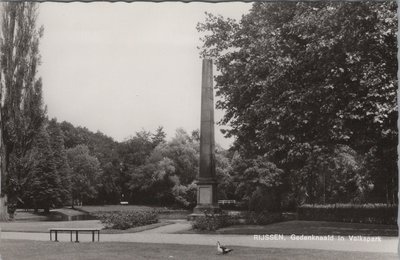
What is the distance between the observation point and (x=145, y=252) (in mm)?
11312

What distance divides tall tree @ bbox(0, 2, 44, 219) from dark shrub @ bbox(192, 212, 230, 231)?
6.42 metres

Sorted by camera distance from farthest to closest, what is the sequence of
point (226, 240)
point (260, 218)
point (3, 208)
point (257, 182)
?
point (257, 182), point (260, 218), point (226, 240), point (3, 208)

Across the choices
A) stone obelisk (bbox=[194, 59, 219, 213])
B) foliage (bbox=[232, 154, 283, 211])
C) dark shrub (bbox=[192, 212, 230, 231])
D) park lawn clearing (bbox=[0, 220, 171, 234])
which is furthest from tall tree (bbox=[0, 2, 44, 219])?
foliage (bbox=[232, 154, 283, 211])

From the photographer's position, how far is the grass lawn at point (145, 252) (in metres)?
10.3

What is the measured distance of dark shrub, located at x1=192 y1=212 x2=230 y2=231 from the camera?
16.0m

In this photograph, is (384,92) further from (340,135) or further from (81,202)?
(81,202)

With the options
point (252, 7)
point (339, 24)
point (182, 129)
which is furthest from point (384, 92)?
point (182, 129)

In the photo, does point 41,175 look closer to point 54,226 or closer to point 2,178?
point 2,178

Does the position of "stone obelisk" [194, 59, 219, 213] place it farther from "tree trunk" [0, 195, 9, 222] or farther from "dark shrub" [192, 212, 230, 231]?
"tree trunk" [0, 195, 9, 222]

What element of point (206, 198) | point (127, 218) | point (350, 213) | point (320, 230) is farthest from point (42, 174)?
point (350, 213)

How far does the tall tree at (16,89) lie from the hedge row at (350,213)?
9196 millimetres

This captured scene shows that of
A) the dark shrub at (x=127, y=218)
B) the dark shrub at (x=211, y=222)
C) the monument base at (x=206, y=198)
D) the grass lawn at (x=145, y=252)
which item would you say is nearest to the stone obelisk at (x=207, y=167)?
the monument base at (x=206, y=198)

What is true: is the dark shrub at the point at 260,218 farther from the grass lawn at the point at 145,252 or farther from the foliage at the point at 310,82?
the grass lawn at the point at 145,252

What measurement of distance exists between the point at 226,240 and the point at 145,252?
8.13 feet
